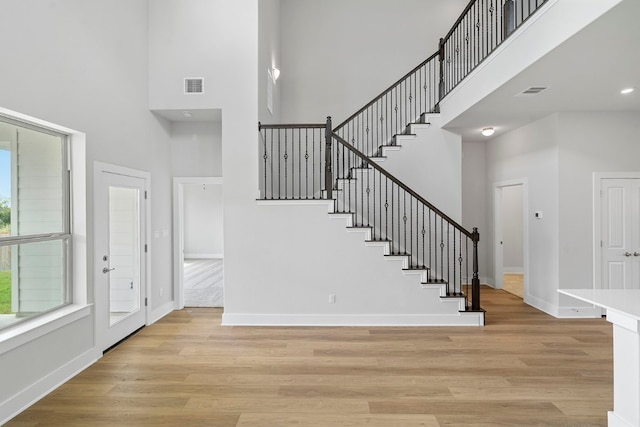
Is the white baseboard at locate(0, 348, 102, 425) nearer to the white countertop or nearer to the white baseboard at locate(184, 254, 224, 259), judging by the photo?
the white countertop

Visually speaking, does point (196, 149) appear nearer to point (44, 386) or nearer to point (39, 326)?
point (39, 326)

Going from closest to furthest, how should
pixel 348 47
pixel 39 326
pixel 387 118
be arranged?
pixel 39 326 → pixel 387 118 → pixel 348 47

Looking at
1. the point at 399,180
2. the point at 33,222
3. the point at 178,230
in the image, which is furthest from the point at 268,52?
the point at 33,222

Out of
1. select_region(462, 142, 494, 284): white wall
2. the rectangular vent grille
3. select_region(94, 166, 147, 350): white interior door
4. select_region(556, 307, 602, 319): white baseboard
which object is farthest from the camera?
select_region(462, 142, 494, 284): white wall

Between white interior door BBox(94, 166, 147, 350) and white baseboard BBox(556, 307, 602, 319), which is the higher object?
white interior door BBox(94, 166, 147, 350)

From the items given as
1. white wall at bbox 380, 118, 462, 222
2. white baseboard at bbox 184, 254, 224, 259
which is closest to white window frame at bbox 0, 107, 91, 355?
white wall at bbox 380, 118, 462, 222

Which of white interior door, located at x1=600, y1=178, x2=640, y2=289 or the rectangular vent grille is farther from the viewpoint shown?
white interior door, located at x1=600, y1=178, x2=640, y2=289

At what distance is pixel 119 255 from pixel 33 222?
1358 millimetres

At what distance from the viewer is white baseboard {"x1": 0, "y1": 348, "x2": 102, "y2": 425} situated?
2.84 metres

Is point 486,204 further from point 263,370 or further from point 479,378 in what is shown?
point 263,370

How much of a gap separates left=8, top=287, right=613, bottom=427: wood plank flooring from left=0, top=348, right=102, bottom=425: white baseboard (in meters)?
0.08

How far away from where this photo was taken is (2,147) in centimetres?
301

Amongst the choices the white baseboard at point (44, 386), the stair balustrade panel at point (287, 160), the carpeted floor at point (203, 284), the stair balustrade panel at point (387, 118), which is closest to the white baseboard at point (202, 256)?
the carpeted floor at point (203, 284)

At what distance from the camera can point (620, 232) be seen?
5.33 meters
